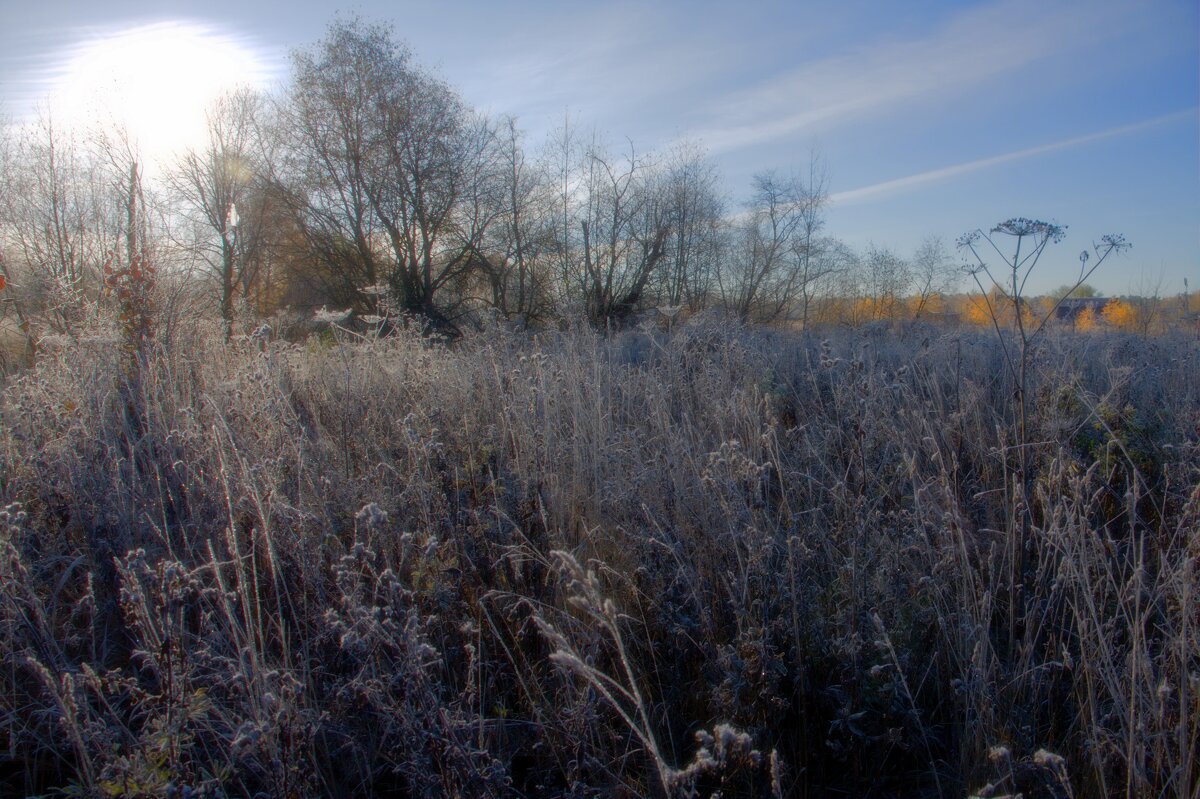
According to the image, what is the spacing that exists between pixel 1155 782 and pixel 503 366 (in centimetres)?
462

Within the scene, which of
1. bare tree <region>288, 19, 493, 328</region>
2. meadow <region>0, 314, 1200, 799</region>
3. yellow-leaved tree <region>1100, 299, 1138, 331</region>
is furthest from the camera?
bare tree <region>288, 19, 493, 328</region>

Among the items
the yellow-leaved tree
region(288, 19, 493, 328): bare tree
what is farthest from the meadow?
region(288, 19, 493, 328): bare tree

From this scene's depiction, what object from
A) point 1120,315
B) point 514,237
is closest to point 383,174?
point 514,237

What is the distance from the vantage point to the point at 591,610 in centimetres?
156

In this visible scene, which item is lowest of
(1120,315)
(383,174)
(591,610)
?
(591,610)

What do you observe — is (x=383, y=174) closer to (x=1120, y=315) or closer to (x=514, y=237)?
(x=514, y=237)

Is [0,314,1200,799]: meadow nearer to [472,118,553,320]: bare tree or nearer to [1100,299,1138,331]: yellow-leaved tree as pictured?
[1100,299,1138,331]: yellow-leaved tree

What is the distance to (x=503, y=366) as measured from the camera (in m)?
5.57

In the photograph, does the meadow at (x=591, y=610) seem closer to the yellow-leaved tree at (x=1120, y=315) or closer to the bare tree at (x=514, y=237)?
the yellow-leaved tree at (x=1120, y=315)

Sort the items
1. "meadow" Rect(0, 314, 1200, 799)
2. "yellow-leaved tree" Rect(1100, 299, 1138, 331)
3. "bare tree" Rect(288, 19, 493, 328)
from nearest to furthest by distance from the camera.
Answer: "meadow" Rect(0, 314, 1200, 799)
"yellow-leaved tree" Rect(1100, 299, 1138, 331)
"bare tree" Rect(288, 19, 493, 328)

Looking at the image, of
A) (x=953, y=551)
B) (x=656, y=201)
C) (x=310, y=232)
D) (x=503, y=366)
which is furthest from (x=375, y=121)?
(x=953, y=551)

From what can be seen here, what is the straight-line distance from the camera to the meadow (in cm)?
177

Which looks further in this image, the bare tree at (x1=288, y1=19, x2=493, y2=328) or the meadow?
the bare tree at (x1=288, y1=19, x2=493, y2=328)

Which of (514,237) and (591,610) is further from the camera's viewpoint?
(514,237)
